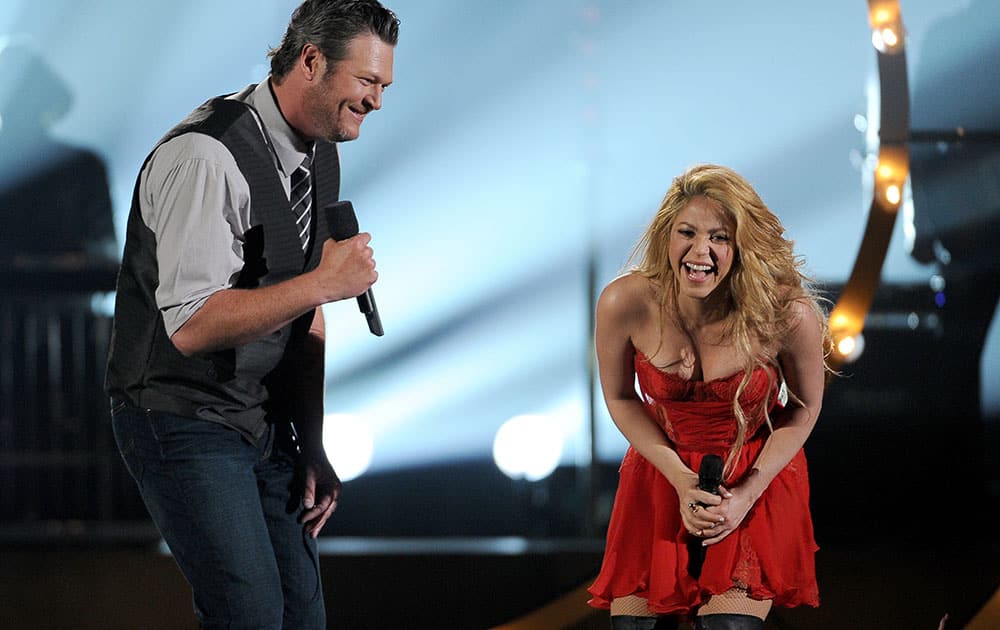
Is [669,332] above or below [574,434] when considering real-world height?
above

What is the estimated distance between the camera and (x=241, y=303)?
1395mm

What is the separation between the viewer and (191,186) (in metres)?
1.42

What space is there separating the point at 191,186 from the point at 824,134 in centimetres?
295

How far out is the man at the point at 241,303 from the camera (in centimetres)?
142

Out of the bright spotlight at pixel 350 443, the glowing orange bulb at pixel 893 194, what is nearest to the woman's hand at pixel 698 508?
the glowing orange bulb at pixel 893 194

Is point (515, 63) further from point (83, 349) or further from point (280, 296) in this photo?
point (280, 296)

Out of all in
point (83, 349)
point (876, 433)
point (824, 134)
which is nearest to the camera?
point (876, 433)

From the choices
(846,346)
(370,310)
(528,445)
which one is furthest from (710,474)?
(528,445)

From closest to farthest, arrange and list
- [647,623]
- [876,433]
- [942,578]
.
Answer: [647,623] < [942,578] < [876,433]

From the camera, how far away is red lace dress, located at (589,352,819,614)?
179 cm

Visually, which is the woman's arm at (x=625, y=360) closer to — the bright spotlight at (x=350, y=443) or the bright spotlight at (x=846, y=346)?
the bright spotlight at (x=846, y=346)

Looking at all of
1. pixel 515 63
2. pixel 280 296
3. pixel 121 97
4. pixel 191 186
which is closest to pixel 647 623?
pixel 280 296

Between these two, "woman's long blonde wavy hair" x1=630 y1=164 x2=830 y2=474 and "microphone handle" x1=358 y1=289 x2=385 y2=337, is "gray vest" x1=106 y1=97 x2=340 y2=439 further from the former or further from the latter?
"woman's long blonde wavy hair" x1=630 y1=164 x2=830 y2=474

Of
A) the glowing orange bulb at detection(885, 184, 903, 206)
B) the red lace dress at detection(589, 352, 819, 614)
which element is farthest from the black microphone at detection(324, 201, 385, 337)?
the glowing orange bulb at detection(885, 184, 903, 206)
